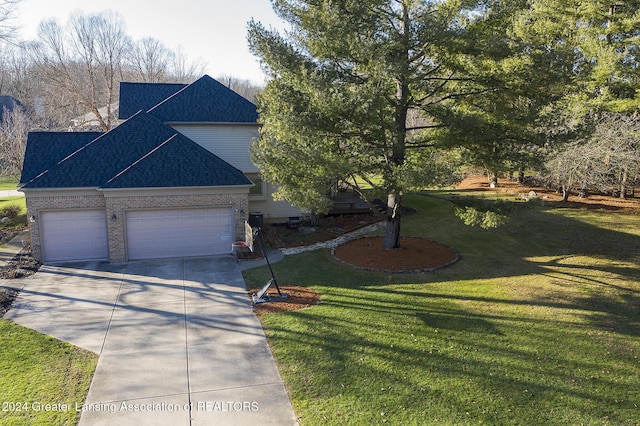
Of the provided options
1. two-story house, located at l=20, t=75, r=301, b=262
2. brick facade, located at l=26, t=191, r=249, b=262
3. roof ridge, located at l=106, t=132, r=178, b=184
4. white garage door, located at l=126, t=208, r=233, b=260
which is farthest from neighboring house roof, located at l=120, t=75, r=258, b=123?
white garage door, located at l=126, t=208, r=233, b=260

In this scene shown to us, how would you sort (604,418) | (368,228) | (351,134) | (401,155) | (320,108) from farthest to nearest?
1. (368,228)
2. (401,155)
3. (351,134)
4. (320,108)
5. (604,418)

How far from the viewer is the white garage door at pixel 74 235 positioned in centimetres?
1484

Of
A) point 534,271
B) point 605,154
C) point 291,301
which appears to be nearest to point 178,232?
point 291,301

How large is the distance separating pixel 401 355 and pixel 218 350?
3.82 meters

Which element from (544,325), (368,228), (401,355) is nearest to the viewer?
(401,355)

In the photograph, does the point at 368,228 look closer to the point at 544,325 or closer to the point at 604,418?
the point at 544,325

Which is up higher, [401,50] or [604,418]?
[401,50]

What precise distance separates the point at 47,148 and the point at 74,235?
4.15 metres

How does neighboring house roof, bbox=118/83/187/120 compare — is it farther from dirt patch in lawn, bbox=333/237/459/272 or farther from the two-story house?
dirt patch in lawn, bbox=333/237/459/272

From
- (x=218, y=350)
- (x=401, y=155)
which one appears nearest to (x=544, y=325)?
(x=401, y=155)

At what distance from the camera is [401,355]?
28.4 ft

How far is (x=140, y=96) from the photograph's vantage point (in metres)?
20.9

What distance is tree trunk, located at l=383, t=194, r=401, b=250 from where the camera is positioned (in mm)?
14613

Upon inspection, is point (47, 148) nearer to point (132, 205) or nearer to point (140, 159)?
point (140, 159)
